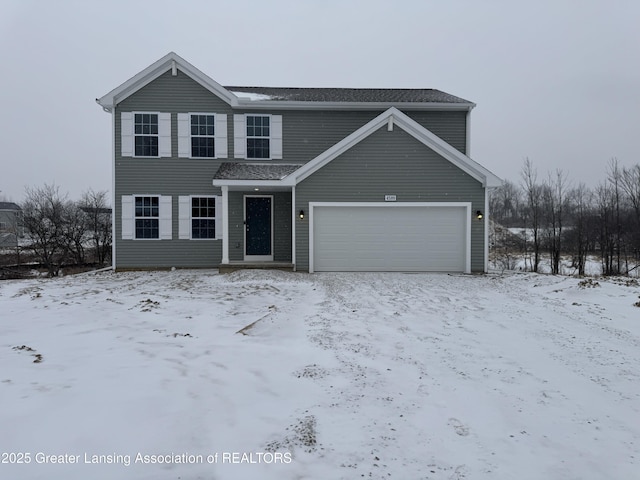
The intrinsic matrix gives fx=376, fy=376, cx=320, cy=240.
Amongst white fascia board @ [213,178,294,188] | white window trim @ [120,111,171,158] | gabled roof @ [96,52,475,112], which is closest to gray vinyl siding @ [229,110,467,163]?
gabled roof @ [96,52,475,112]

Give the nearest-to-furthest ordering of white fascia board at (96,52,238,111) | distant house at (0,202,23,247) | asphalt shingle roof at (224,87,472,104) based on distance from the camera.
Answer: white fascia board at (96,52,238,111) → asphalt shingle roof at (224,87,472,104) → distant house at (0,202,23,247)

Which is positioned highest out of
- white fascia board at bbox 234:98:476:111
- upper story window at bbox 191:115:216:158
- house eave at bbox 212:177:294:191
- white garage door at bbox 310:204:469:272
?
white fascia board at bbox 234:98:476:111

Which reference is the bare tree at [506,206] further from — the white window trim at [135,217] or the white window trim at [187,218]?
the white window trim at [135,217]

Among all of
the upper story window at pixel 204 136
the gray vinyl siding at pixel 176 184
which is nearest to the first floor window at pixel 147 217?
the gray vinyl siding at pixel 176 184

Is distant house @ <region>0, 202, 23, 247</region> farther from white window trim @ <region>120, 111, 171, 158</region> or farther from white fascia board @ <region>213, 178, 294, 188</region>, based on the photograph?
white fascia board @ <region>213, 178, 294, 188</region>

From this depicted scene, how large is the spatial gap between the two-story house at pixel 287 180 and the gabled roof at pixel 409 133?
0.03 metres

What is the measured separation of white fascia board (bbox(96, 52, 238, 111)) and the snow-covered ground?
8.95 meters

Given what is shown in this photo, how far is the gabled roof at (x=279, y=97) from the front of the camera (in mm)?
13273

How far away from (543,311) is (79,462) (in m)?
7.53

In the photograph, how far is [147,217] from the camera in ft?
44.8

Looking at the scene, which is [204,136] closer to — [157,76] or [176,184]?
[176,184]

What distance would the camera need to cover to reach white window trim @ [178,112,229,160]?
13656 mm

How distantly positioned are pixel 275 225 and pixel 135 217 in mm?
5051

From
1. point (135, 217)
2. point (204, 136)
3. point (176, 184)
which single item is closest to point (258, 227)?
point (176, 184)
